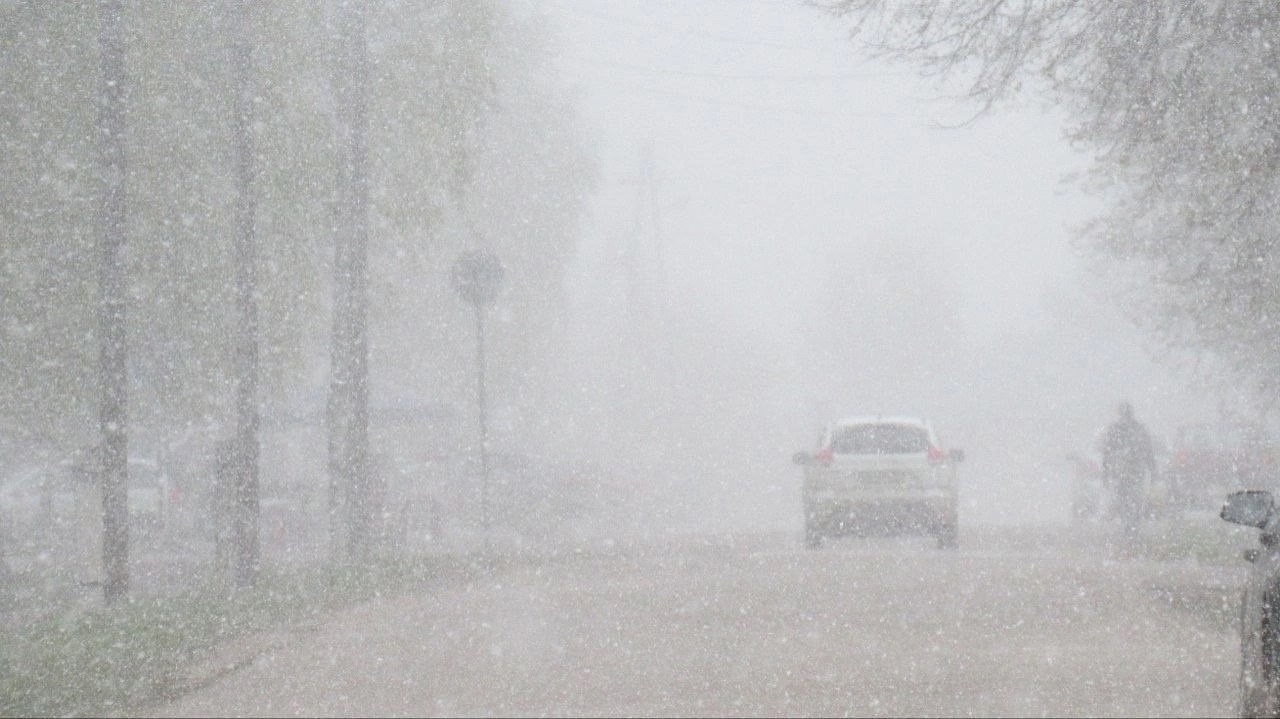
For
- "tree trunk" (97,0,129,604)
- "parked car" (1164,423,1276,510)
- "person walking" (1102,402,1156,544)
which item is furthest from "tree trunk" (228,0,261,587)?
"parked car" (1164,423,1276,510)

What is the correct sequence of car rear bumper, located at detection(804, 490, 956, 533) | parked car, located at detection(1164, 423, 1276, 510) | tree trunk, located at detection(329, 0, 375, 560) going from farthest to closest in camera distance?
1. parked car, located at detection(1164, 423, 1276, 510)
2. car rear bumper, located at detection(804, 490, 956, 533)
3. tree trunk, located at detection(329, 0, 375, 560)

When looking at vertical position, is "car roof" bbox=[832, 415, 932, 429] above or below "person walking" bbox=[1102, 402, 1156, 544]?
above

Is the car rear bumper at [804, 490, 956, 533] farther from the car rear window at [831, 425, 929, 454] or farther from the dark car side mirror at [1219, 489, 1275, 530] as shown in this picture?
the dark car side mirror at [1219, 489, 1275, 530]

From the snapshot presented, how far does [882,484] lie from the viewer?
18.2 m

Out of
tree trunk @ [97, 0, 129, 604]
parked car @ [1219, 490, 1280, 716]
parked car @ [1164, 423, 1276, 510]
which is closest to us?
parked car @ [1219, 490, 1280, 716]

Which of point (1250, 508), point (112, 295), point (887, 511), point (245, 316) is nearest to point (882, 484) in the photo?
point (887, 511)

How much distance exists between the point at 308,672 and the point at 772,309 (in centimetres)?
17215


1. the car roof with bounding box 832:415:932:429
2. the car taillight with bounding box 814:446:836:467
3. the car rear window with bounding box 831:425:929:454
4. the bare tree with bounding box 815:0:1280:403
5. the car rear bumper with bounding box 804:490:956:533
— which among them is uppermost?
the bare tree with bounding box 815:0:1280:403

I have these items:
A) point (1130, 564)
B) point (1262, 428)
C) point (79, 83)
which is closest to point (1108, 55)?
point (1130, 564)

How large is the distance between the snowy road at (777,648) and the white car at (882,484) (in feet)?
11.9

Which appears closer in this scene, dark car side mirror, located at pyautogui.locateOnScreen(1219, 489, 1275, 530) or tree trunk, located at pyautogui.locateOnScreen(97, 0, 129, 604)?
dark car side mirror, located at pyautogui.locateOnScreen(1219, 489, 1275, 530)

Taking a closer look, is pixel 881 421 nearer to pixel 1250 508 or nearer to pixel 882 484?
pixel 882 484

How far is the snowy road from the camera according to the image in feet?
25.9

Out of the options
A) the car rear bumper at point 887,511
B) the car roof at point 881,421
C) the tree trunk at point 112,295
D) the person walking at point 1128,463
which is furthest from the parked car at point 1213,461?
the tree trunk at point 112,295
